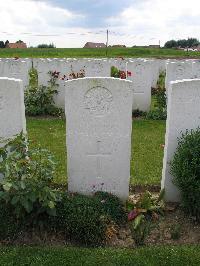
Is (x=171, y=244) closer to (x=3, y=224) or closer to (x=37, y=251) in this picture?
(x=37, y=251)

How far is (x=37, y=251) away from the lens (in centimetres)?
438

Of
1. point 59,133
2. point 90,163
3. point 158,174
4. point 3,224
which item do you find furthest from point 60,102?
point 3,224

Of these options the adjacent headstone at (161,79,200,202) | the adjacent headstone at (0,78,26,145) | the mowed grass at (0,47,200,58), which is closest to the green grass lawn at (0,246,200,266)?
the adjacent headstone at (161,79,200,202)

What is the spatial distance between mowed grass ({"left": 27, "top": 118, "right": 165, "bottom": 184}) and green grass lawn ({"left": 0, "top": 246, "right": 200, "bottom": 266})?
53.4 inches

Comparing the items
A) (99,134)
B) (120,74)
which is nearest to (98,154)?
(99,134)

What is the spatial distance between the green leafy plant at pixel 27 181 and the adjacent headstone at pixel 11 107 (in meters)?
0.47

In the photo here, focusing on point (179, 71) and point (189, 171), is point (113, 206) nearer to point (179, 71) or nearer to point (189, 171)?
point (189, 171)

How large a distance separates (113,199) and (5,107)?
1769 millimetres

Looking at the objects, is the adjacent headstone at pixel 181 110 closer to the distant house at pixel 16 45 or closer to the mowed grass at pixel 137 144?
the mowed grass at pixel 137 144

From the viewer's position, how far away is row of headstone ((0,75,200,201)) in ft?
16.6

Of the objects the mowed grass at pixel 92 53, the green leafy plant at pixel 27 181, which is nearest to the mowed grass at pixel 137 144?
the green leafy plant at pixel 27 181

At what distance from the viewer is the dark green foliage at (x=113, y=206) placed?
16.2ft

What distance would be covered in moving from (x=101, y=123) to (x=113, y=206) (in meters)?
1.03

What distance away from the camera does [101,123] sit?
202 inches
